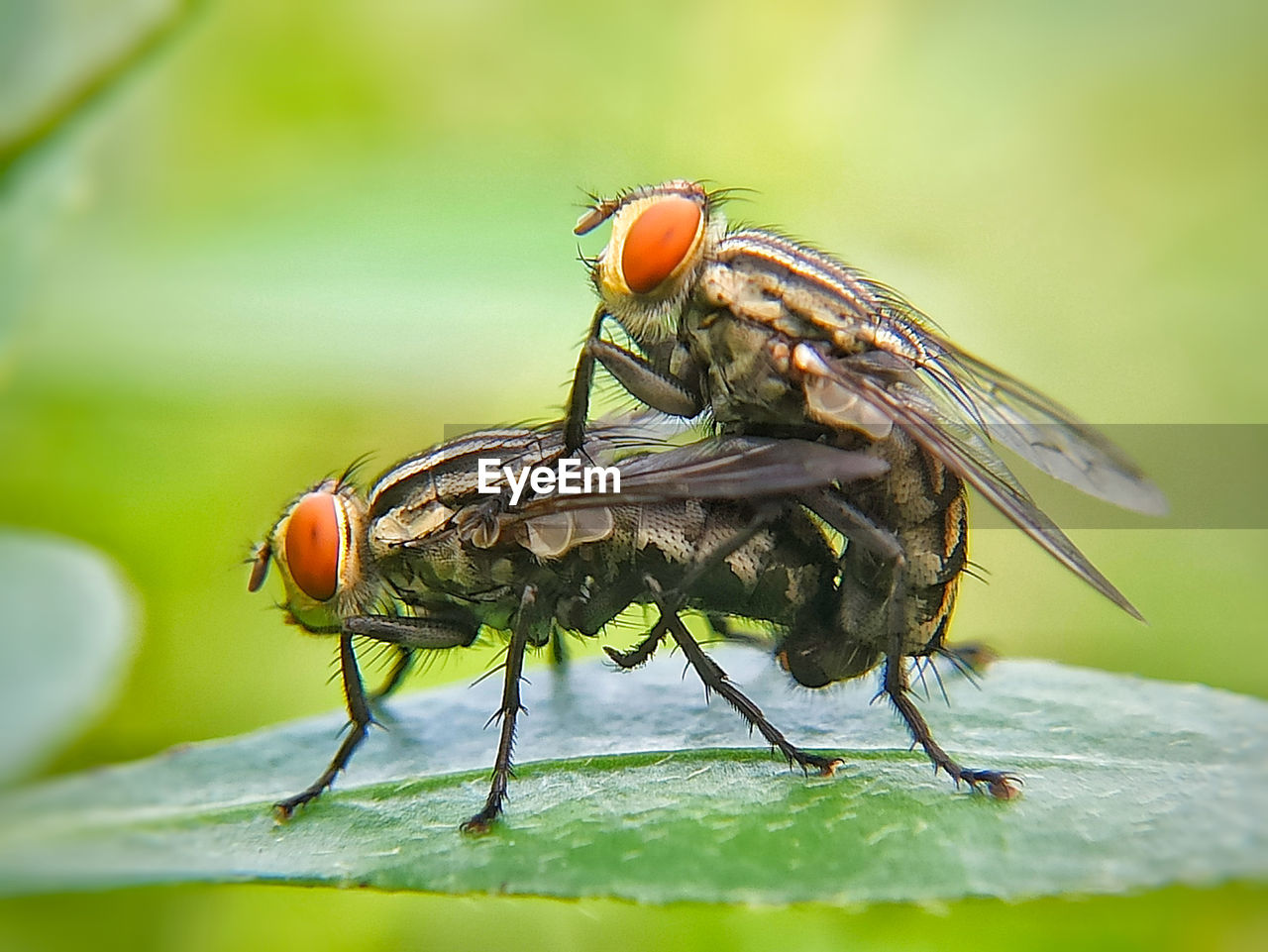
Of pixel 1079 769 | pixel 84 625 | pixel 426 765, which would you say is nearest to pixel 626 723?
pixel 426 765

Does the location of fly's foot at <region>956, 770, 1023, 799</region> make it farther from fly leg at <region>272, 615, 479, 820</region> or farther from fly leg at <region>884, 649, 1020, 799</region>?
fly leg at <region>272, 615, 479, 820</region>

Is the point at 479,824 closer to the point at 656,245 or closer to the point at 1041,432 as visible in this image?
the point at 656,245

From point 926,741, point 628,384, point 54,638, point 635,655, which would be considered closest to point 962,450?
point 926,741

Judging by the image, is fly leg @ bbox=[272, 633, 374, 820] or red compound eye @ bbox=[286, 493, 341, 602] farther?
red compound eye @ bbox=[286, 493, 341, 602]

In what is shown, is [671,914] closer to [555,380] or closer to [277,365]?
[277,365]

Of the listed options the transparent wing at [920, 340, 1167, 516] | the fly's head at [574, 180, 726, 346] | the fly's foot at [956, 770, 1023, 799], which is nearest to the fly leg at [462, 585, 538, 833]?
the fly's head at [574, 180, 726, 346]

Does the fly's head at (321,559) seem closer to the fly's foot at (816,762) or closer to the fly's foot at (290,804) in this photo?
the fly's foot at (290,804)

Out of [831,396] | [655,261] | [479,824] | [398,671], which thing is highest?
[655,261]
